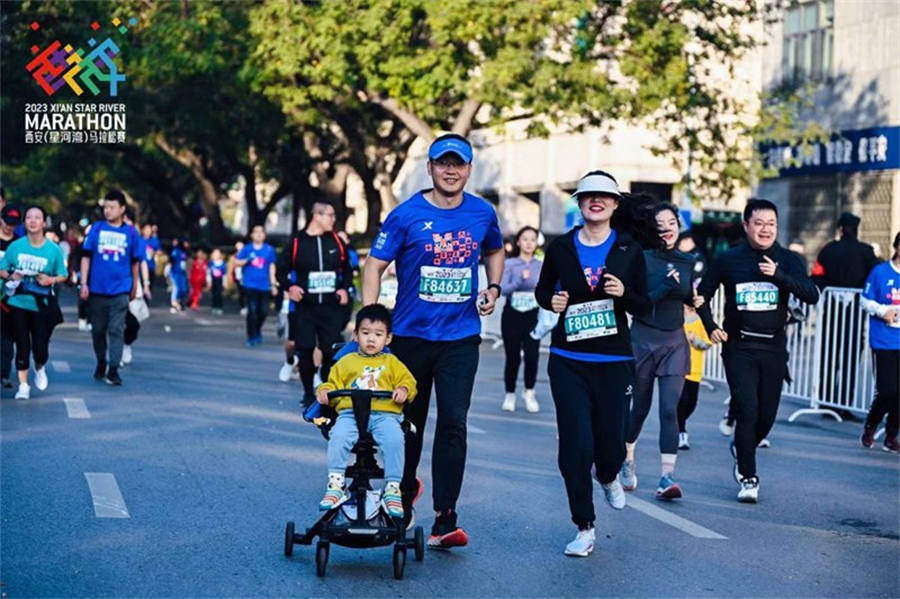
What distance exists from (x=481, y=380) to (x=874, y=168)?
14.5 metres

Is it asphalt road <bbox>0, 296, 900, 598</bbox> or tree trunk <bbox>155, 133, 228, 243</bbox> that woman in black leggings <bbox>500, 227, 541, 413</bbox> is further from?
tree trunk <bbox>155, 133, 228, 243</bbox>

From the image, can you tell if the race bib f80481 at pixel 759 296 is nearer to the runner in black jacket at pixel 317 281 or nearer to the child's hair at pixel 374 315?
the child's hair at pixel 374 315

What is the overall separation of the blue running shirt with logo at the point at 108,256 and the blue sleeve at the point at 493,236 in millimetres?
8636

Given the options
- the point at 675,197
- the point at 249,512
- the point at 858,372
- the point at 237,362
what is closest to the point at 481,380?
the point at 237,362

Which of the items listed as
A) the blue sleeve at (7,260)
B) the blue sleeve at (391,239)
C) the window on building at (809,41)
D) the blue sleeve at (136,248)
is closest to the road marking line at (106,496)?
the blue sleeve at (391,239)

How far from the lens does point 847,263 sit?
53.4 feet

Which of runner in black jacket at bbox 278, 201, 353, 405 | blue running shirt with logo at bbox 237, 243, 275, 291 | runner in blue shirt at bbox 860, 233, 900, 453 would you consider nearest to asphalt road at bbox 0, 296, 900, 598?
runner in blue shirt at bbox 860, 233, 900, 453

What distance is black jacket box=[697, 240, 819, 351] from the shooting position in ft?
31.9

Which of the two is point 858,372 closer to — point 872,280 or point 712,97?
point 872,280

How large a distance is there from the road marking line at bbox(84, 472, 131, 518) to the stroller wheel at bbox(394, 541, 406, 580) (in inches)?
80.3

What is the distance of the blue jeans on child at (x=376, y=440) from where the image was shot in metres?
7.19

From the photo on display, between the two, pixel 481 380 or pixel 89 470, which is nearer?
pixel 89 470

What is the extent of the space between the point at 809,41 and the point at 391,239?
2669 centimetres

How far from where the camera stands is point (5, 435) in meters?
11.5
